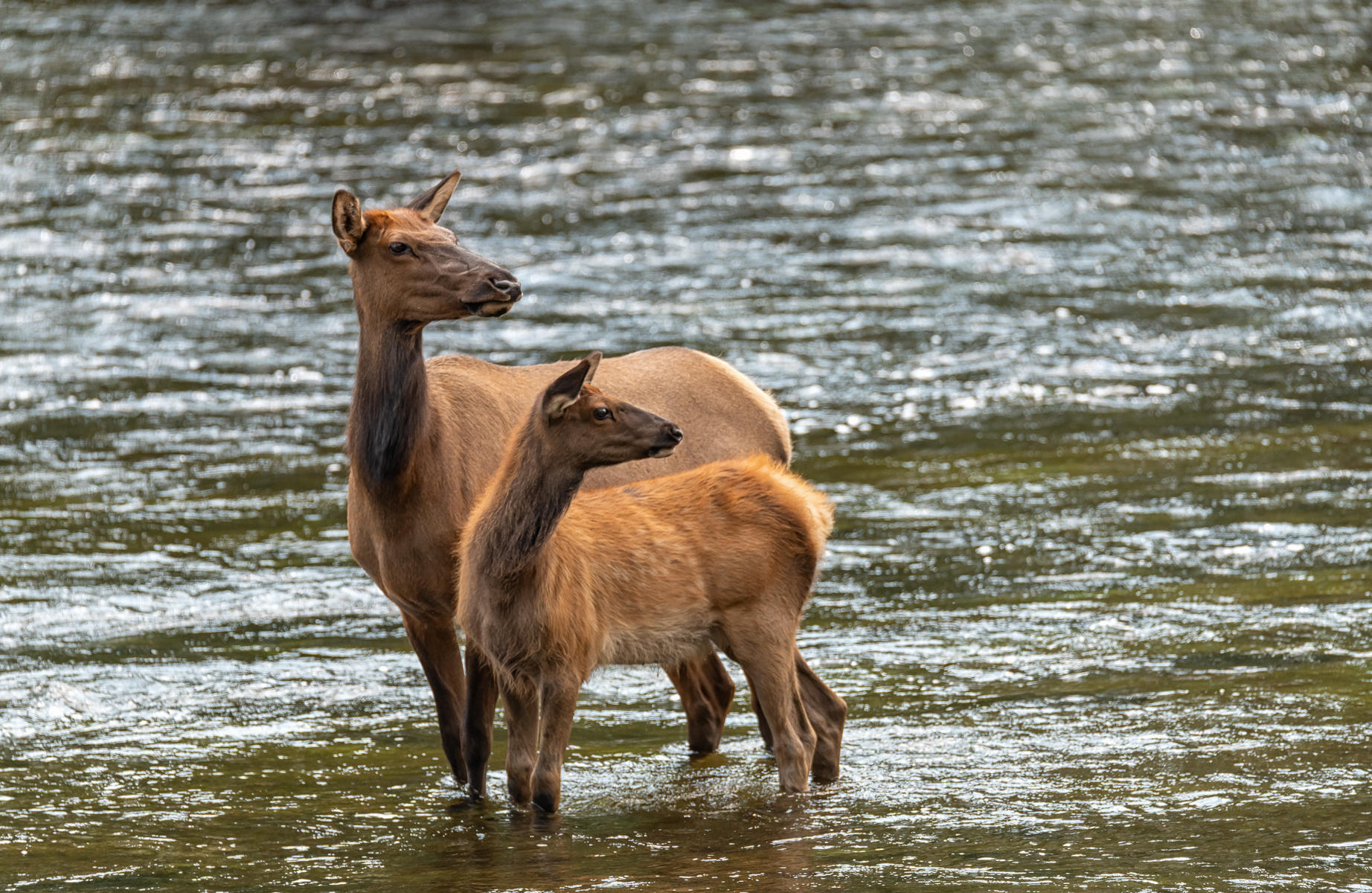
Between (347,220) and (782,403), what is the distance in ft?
26.9

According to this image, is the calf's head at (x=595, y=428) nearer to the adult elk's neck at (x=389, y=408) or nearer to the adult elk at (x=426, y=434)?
the adult elk at (x=426, y=434)

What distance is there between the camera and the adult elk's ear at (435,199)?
777 cm

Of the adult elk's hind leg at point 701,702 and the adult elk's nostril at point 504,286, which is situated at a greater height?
the adult elk's nostril at point 504,286

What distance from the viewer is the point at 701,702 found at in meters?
8.09

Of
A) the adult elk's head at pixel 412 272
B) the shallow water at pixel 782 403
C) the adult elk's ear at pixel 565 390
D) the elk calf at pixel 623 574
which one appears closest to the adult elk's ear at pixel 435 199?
the adult elk's head at pixel 412 272

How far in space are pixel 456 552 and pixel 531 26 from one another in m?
19.3

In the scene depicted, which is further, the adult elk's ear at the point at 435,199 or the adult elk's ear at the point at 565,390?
the adult elk's ear at the point at 435,199

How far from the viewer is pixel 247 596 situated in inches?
416

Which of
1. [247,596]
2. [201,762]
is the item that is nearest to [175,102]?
[247,596]

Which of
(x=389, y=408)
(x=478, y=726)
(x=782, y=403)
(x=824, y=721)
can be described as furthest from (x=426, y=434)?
(x=782, y=403)

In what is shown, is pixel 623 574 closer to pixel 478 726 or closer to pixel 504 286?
pixel 478 726

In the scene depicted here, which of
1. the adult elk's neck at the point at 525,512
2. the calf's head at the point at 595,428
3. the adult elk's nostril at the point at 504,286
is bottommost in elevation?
the adult elk's neck at the point at 525,512

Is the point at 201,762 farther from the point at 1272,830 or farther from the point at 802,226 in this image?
→ the point at 802,226

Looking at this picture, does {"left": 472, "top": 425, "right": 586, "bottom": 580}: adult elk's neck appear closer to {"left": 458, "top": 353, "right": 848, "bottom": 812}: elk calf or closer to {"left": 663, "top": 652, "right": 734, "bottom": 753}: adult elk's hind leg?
{"left": 458, "top": 353, "right": 848, "bottom": 812}: elk calf
